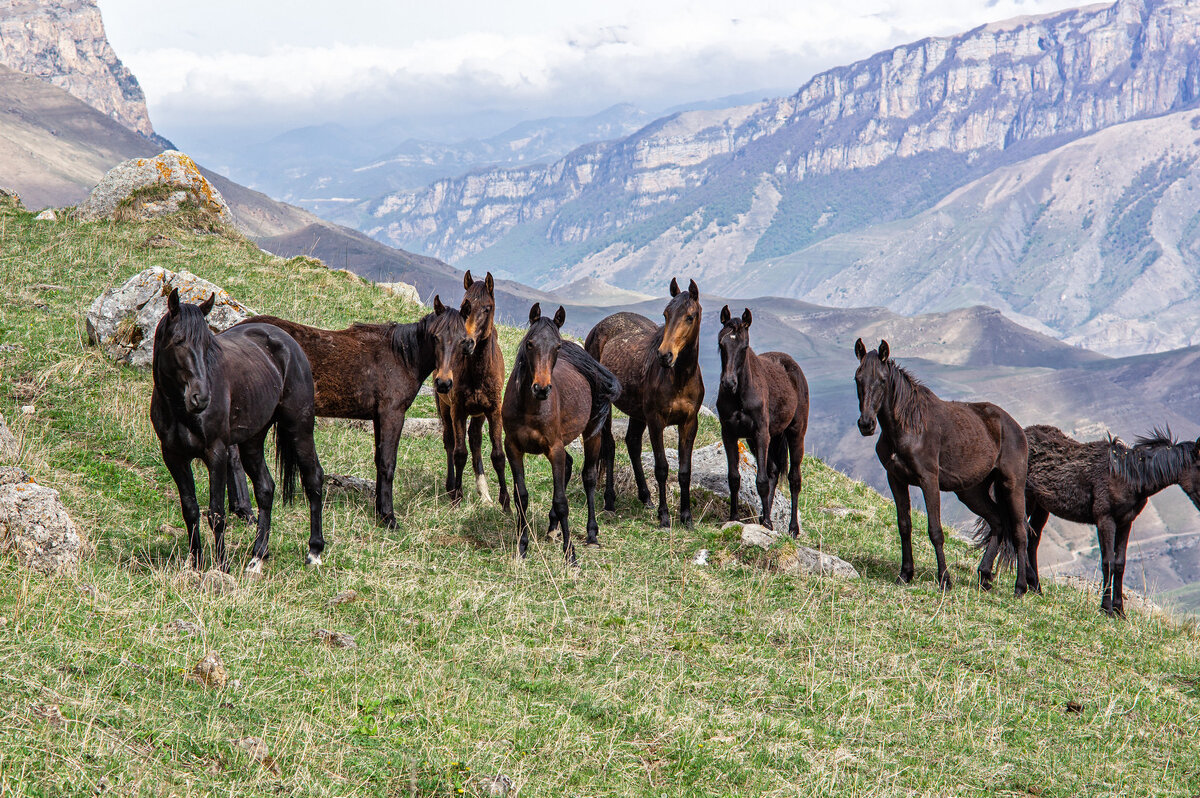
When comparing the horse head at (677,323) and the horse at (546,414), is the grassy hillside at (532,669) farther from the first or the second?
the horse head at (677,323)

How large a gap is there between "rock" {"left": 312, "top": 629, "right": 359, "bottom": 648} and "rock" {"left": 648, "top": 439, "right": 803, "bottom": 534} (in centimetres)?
717

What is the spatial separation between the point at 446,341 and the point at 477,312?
1045 millimetres

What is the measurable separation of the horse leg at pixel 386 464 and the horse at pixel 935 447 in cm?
570

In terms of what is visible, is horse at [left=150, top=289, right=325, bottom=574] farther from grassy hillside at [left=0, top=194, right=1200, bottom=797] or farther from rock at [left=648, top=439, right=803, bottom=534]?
rock at [left=648, top=439, right=803, bottom=534]

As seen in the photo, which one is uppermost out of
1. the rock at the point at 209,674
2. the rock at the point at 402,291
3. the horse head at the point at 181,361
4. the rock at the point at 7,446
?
the rock at the point at 402,291

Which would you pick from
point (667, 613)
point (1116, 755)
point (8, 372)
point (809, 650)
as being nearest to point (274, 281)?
point (8, 372)

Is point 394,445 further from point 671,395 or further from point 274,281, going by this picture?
point 274,281

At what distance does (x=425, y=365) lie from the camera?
11.4 meters

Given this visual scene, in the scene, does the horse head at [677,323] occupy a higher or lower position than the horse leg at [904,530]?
higher

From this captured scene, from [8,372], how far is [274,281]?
9.23m

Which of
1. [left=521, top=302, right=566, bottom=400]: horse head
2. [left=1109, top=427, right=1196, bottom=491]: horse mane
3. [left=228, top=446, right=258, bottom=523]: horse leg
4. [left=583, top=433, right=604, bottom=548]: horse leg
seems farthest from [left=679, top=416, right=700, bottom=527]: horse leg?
[left=1109, top=427, right=1196, bottom=491]: horse mane

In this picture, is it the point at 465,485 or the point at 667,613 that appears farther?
the point at 465,485

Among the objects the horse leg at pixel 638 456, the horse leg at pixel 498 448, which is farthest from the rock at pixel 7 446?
the horse leg at pixel 638 456

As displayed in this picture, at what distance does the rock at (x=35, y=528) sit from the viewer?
7.03 meters
